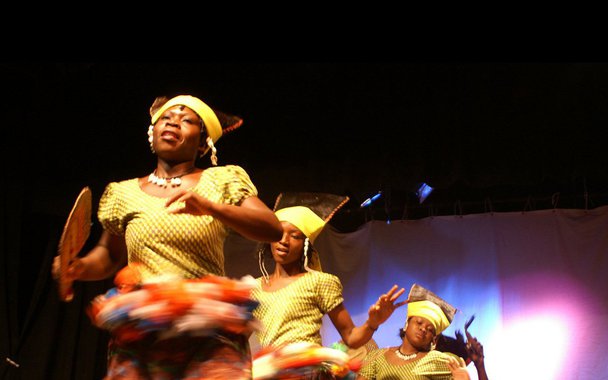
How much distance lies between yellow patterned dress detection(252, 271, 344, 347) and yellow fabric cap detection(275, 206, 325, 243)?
12.2 inches

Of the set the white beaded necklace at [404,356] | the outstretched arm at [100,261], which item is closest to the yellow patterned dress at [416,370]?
the white beaded necklace at [404,356]

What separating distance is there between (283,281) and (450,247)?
272cm

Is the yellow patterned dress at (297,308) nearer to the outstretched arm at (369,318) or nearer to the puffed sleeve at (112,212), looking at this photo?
the outstretched arm at (369,318)

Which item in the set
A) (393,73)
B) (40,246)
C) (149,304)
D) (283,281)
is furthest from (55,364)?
(149,304)

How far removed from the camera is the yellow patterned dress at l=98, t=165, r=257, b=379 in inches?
74.7

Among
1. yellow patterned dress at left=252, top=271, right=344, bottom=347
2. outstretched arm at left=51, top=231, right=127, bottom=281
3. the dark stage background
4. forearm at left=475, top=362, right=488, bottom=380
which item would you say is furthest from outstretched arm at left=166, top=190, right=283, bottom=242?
forearm at left=475, top=362, right=488, bottom=380

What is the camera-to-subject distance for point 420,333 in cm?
579

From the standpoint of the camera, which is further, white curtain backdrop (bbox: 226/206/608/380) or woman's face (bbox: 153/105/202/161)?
white curtain backdrop (bbox: 226/206/608/380)

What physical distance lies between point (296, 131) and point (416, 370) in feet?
6.97

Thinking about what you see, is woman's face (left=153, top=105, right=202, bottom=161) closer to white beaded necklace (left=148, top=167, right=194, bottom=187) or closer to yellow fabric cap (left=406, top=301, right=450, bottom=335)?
white beaded necklace (left=148, top=167, right=194, bottom=187)

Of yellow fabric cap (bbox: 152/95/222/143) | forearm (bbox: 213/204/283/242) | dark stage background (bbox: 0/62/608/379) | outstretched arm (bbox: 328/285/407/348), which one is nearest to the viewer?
forearm (bbox: 213/204/283/242)

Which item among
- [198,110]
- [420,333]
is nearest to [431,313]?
[420,333]

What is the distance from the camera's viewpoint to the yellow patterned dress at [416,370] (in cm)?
556

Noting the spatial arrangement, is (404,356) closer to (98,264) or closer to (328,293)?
(328,293)
